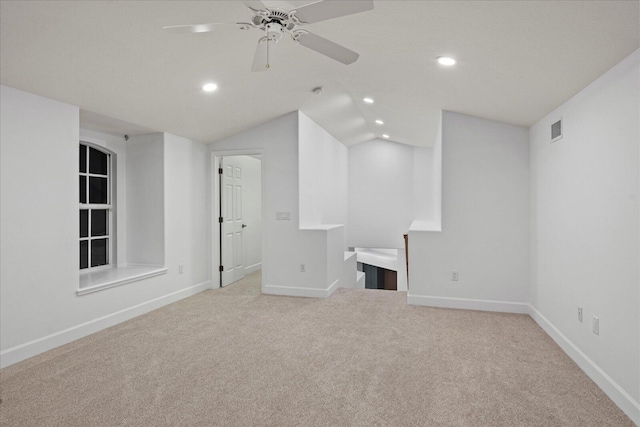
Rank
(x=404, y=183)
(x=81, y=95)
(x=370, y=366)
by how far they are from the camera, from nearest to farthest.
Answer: (x=370, y=366), (x=81, y=95), (x=404, y=183)

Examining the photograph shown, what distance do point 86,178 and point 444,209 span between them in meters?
4.45

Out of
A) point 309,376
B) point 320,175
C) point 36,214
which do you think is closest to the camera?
point 309,376

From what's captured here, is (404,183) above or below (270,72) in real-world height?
below

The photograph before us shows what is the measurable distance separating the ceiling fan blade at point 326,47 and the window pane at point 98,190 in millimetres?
3587

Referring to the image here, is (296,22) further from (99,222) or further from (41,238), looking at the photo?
(99,222)

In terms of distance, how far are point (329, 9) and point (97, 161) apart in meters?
3.98

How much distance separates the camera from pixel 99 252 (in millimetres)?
4383

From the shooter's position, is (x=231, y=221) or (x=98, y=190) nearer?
(x=98, y=190)

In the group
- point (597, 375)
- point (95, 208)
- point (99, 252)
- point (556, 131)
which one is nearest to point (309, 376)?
point (597, 375)

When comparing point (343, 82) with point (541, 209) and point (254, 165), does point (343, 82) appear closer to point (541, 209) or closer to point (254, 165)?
point (541, 209)

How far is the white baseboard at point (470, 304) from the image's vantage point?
3.95 meters

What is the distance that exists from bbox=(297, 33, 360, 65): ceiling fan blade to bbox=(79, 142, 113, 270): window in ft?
11.5

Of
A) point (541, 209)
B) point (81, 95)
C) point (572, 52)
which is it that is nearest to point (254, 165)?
point (81, 95)

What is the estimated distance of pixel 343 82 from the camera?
3893 millimetres
